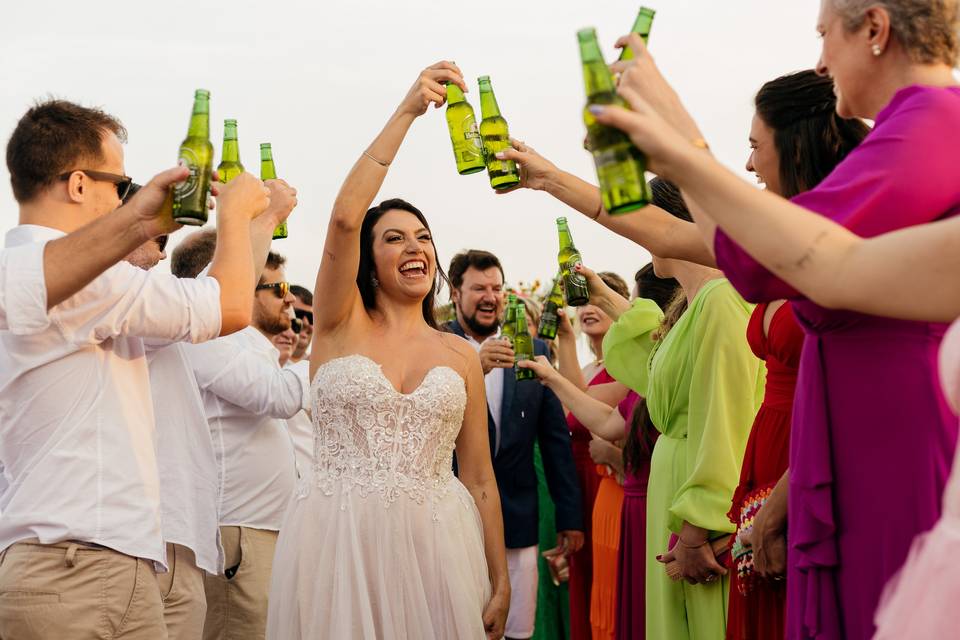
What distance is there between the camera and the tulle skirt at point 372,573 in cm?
397

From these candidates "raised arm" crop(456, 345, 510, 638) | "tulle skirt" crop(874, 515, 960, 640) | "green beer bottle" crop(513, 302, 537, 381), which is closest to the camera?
"tulle skirt" crop(874, 515, 960, 640)

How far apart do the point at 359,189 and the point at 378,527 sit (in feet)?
4.45

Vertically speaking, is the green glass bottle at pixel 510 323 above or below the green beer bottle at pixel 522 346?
above

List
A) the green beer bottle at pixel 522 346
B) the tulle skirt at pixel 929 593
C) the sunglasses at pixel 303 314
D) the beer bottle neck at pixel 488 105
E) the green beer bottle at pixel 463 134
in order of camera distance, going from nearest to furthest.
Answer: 1. the tulle skirt at pixel 929 593
2. the green beer bottle at pixel 463 134
3. the beer bottle neck at pixel 488 105
4. the green beer bottle at pixel 522 346
5. the sunglasses at pixel 303 314

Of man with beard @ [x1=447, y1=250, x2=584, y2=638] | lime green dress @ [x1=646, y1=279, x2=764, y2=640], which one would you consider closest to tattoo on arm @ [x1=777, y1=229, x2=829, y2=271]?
lime green dress @ [x1=646, y1=279, x2=764, y2=640]

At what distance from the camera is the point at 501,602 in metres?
4.25

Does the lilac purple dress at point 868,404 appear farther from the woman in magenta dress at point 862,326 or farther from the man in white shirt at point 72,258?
the man in white shirt at point 72,258

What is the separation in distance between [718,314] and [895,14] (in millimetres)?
1895

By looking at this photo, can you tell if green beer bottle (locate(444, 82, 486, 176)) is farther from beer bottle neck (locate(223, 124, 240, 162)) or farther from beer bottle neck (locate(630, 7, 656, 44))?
beer bottle neck (locate(630, 7, 656, 44))

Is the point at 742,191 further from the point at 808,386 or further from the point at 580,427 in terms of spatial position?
the point at 580,427

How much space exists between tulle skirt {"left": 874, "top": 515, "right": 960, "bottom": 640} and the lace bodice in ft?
8.59

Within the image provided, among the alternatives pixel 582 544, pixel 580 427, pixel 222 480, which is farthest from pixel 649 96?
pixel 580 427

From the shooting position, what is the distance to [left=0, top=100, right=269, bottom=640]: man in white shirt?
305 centimetres

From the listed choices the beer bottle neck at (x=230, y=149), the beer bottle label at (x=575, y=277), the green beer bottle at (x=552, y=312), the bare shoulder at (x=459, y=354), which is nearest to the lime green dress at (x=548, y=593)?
the green beer bottle at (x=552, y=312)
